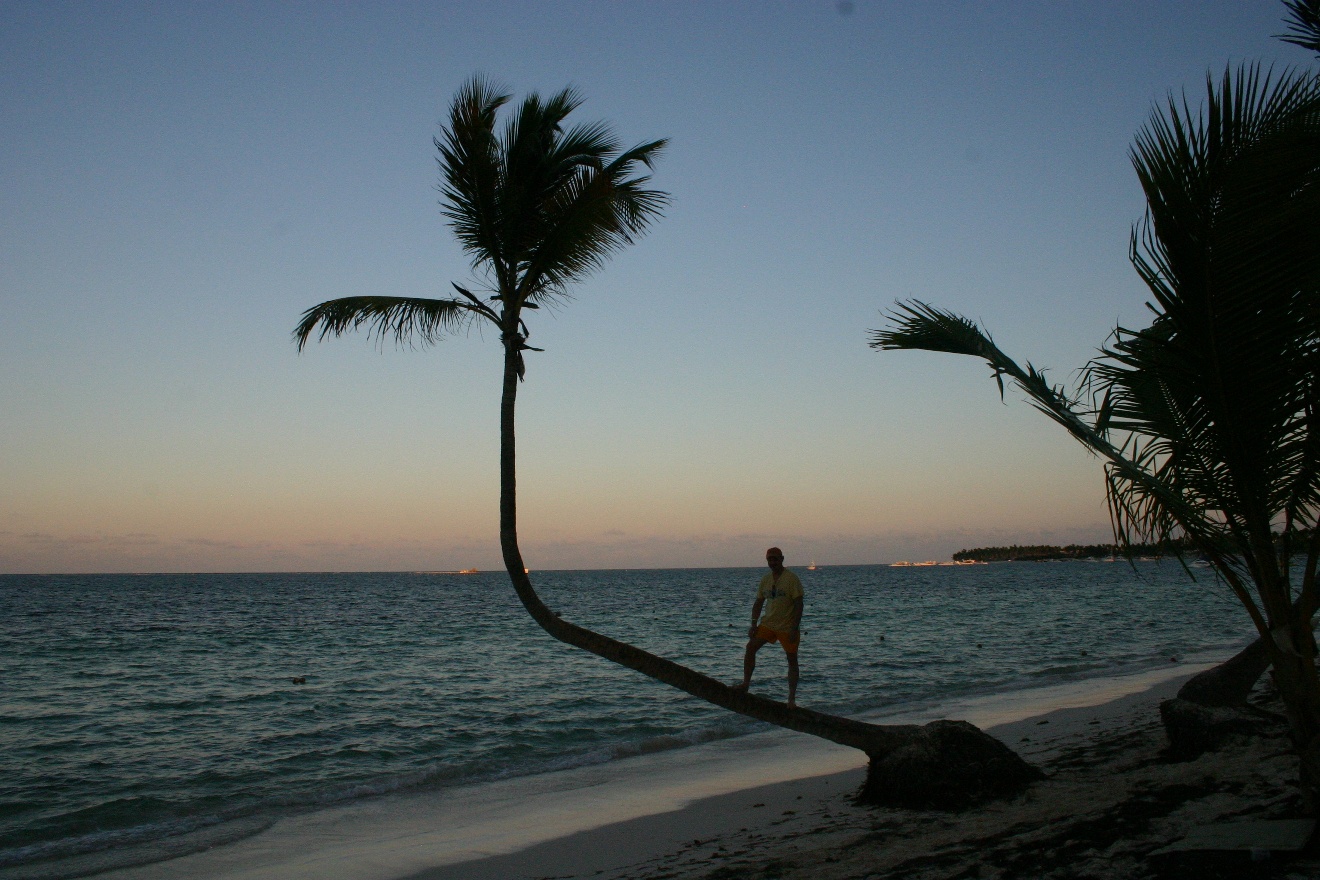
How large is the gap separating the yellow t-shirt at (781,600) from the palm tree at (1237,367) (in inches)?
136

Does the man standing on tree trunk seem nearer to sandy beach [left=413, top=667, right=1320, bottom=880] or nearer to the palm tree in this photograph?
sandy beach [left=413, top=667, right=1320, bottom=880]

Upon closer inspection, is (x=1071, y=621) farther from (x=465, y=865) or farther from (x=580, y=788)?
(x=465, y=865)

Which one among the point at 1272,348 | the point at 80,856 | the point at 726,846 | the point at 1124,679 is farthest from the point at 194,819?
the point at 1124,679

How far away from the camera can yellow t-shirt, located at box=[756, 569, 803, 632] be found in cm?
811

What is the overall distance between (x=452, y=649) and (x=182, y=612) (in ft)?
108

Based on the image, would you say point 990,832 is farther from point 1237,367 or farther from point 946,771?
point 1237,367

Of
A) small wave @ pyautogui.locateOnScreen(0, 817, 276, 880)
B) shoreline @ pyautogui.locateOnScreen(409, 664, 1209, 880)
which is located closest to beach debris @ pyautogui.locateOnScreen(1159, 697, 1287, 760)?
shoreline @ pyautogui.locateOnScreen(409, 664, 1209, 880)

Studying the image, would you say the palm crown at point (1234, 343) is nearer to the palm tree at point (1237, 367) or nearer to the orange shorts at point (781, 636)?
the palm tree at point (1237, 367)

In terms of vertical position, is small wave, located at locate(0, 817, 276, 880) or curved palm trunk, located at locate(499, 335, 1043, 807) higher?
curved palm trunk, located at locate(499, 335, 1043, 807)

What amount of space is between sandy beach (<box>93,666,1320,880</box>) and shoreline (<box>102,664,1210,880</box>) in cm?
3

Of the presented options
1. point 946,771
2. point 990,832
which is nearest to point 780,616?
point 946,771

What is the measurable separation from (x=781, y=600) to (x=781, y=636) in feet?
1.09

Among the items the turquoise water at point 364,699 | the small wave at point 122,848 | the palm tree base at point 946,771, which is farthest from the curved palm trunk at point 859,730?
the turquoise water at point 364,699

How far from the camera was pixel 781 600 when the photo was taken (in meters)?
8.16
